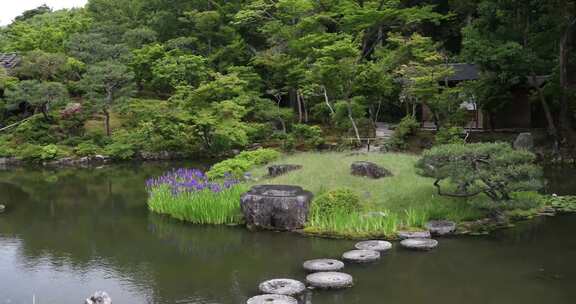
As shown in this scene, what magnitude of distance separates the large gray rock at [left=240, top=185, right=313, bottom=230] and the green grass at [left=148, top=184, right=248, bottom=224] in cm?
69

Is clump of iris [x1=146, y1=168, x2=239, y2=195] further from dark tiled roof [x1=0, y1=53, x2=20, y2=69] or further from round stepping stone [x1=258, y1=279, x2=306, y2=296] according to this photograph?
dark tiled roof [x1=0, y1=53, x2=20, y2=69]

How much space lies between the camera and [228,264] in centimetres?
961

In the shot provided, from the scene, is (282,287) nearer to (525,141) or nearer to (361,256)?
(361,256)

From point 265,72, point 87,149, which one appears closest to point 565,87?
point 265,72

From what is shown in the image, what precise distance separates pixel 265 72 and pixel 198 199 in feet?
65.6

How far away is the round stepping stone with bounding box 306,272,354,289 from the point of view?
26.7 ft

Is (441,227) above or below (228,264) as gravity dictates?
above

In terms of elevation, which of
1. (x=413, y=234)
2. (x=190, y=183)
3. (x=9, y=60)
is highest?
(x=9, y=60)

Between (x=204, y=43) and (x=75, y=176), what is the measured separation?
13932 millimetres

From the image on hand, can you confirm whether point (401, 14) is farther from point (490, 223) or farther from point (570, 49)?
point (490, 223)

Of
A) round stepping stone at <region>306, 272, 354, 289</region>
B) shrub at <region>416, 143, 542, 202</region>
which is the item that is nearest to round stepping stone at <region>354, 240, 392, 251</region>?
round stepping stone at <region>306, 272, 354, 289</region>

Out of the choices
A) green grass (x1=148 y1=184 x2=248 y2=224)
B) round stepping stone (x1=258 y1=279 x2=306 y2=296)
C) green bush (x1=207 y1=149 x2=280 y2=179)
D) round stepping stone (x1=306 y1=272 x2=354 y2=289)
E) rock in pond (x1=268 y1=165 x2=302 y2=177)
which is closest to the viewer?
round stepping stone (x1=258 y1=279 x2=306 y2=296)

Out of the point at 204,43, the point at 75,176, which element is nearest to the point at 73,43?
the point at 204,43

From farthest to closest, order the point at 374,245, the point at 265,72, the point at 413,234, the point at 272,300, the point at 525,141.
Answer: the point at 265,72
the point at 525,141
the point at 413,234
the point at 374,245
the point at 272,300
